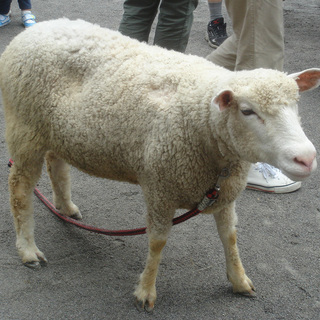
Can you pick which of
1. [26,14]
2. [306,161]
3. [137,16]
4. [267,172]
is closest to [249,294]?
[306,161]

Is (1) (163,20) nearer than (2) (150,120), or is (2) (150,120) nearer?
(2) (150,120)

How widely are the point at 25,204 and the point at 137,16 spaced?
1583mm

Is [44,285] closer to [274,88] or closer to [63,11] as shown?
[274,88]

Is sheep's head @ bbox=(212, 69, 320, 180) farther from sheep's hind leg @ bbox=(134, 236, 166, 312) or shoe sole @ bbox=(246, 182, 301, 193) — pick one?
shoe sole @ bbox=(246, 182, 301, 193)

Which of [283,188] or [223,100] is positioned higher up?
[223,100]

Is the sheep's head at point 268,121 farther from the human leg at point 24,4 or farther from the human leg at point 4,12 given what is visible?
the human leg at point 4,12

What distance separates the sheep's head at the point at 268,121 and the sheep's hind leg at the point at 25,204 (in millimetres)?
1266

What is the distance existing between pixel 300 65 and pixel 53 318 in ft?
14.9

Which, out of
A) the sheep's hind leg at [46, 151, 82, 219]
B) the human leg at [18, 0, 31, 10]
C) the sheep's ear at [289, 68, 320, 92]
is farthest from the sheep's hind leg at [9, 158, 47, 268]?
the human leg at [18, 0, 31, 10]

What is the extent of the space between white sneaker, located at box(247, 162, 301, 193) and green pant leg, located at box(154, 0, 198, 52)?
113cm

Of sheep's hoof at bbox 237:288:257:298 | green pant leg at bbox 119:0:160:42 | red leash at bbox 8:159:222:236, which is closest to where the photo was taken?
red leash at bbox 8:159:222:236

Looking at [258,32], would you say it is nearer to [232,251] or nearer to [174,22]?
[174,22]

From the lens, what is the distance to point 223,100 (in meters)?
1.92

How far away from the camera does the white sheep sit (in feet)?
6.24
